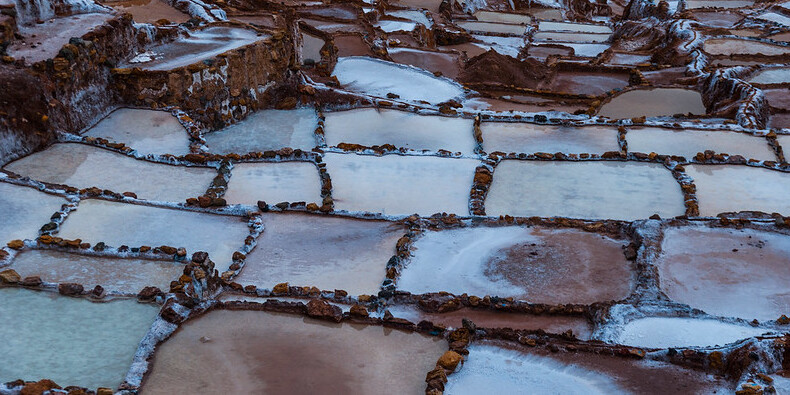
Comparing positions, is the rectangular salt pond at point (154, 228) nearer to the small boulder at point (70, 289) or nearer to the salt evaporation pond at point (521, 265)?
the small boulder at point (70, 289)

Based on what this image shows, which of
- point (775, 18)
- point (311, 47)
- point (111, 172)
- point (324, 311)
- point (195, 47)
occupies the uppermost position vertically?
point (775, 18)

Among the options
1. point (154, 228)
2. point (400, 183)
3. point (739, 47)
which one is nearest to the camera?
point (154, 228)

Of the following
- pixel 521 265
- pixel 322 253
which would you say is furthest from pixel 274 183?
pixel 521 265

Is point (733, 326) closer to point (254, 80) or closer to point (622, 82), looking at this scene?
point (254, 80)

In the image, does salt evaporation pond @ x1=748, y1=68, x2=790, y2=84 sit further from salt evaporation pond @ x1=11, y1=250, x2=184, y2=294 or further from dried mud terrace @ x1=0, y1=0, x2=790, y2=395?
salt evaporation pond @ x1=11, y1=250, x2=184, y2=294

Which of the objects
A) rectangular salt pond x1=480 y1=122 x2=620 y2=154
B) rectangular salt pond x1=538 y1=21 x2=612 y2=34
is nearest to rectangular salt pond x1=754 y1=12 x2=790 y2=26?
rectangular salt pond x1=538 y1=21 x2=612 y2=34

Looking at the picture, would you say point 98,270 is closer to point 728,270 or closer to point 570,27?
point 728,270

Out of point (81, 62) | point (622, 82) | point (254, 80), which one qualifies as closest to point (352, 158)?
point (254, 80)
